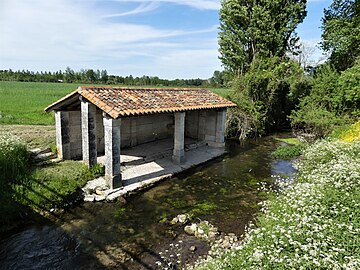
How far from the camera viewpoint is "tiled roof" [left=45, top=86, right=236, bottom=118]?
8.44 m

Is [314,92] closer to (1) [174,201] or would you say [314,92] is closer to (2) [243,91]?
(2) [243,91]

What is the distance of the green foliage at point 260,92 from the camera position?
18.6 meters

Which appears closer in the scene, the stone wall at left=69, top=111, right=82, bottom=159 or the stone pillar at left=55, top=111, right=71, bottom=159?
the stone pillar at left=55, top=111, right=71, bottom=159

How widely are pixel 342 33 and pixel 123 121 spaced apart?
16.3 metres

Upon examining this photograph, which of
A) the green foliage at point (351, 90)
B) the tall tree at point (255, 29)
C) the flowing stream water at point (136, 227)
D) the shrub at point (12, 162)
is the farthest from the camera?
the tall tree at point (255, 29)

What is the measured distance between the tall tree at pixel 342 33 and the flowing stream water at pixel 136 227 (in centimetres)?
1286

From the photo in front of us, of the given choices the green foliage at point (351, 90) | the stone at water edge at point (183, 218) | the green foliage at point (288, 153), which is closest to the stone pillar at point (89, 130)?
the stone at water edge at point (183, 218)

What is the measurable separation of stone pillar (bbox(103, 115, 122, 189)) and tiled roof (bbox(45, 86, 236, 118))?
0.43 m

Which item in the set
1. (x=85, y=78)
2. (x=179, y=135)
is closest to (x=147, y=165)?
(x=179, y=135)

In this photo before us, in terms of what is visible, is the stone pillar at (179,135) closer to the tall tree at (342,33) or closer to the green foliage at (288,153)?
the green foliage at (288,153)

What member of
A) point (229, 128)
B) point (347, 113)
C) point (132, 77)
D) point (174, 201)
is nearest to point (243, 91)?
point (229, 128)

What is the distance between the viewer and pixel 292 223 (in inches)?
174

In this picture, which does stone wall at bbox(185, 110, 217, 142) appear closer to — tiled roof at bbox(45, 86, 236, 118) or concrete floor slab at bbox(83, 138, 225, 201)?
concrete floor slab at bbox(83, 138, 225, 201)

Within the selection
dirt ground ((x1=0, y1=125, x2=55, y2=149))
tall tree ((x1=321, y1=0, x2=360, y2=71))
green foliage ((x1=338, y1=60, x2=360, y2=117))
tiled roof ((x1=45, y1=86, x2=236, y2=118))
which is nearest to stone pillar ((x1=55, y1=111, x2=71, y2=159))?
tiled roof ((x1=45, y1=86, x2=236, y2=118))
